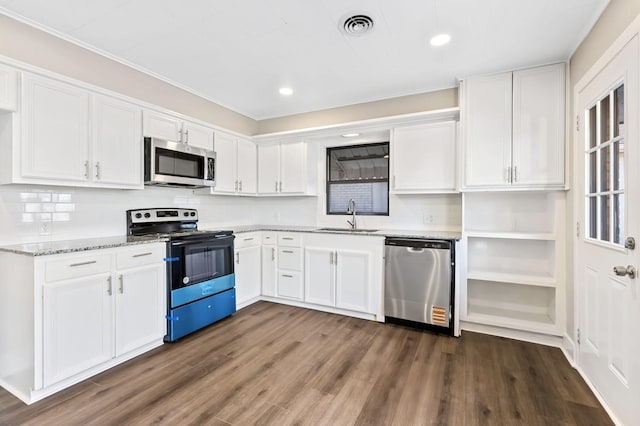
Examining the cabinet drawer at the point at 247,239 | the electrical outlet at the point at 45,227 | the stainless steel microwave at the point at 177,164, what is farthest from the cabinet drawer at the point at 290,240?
the electrical outlet at the point at 45,227

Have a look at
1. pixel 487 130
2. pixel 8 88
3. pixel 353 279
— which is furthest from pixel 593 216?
pixel 8 88

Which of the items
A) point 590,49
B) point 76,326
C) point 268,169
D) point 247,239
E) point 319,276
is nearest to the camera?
point 76,326

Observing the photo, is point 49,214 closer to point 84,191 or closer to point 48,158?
point 84,191

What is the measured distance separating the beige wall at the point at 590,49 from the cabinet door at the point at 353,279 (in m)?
1.74

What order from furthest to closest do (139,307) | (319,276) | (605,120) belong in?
(319,276) → (139,307) → (605,120)

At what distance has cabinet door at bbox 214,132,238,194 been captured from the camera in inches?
145

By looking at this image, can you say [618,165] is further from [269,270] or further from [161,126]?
[161,126]

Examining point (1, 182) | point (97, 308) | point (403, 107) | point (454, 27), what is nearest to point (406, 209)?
point (403, 107)

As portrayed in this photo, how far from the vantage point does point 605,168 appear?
1968 millimetres

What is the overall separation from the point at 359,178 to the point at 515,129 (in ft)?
6.00

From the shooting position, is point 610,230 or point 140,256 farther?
point 140,256

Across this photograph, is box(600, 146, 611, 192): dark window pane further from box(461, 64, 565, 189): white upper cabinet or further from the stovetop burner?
the stovetop burner

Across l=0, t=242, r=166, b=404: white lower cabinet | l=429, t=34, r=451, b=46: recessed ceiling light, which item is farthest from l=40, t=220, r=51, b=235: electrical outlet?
l=429, t=34, r=451, b=46: recessed ceiling light

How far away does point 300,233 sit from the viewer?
145 inches
